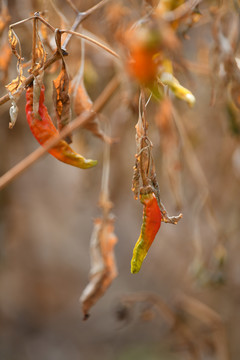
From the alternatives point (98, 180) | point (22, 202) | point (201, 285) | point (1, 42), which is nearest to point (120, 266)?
point (22, 202)

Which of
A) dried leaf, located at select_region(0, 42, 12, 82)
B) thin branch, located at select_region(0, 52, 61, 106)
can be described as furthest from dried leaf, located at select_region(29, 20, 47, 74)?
dried leaf, located at select_region(0, 42, 12, 82)

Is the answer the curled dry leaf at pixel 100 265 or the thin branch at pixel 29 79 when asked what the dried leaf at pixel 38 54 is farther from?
the curled dry leaf at pixel 100 265

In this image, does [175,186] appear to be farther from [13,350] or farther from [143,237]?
[13,350]

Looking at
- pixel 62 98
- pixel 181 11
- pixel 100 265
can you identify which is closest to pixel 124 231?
pixel 100 265

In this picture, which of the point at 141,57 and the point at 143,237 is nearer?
the point at 141,57

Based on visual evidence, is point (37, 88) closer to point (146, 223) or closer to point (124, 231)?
point (146, 223)

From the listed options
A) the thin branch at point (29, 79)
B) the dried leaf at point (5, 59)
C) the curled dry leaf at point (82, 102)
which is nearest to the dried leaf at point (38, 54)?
the thin branch at point (29, 79)
